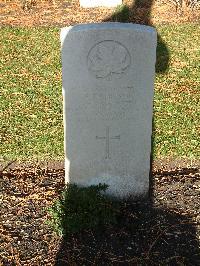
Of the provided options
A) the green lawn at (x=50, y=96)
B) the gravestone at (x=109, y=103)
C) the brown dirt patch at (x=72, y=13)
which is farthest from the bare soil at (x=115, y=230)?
the brown dirt patch at (x=72, y=13)

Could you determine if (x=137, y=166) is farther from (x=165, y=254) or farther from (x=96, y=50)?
(x=96, y=50)

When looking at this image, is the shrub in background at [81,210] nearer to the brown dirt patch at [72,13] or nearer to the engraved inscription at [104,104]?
the engraved inscription at [104,104]

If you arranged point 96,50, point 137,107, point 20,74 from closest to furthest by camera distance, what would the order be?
point 96,50 < point 137,107 < point 20,74

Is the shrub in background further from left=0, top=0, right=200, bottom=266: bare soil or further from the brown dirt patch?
the brown dirt patch

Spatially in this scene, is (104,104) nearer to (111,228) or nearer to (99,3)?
(111,228)

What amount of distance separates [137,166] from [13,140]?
202cm

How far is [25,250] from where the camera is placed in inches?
153

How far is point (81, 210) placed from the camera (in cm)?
402

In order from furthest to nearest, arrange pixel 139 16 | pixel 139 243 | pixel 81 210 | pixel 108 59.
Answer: pixel 139 16 → pixel 81 210 → pixel 139 243 → pixel 108 59

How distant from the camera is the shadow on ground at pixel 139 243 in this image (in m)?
3.73

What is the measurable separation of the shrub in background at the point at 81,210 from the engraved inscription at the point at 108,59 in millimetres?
1075

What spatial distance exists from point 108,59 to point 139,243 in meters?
1.55

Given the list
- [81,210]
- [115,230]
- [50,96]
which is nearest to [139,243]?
[115,230]

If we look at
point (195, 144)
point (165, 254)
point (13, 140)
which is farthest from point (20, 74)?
point (165, 254)
